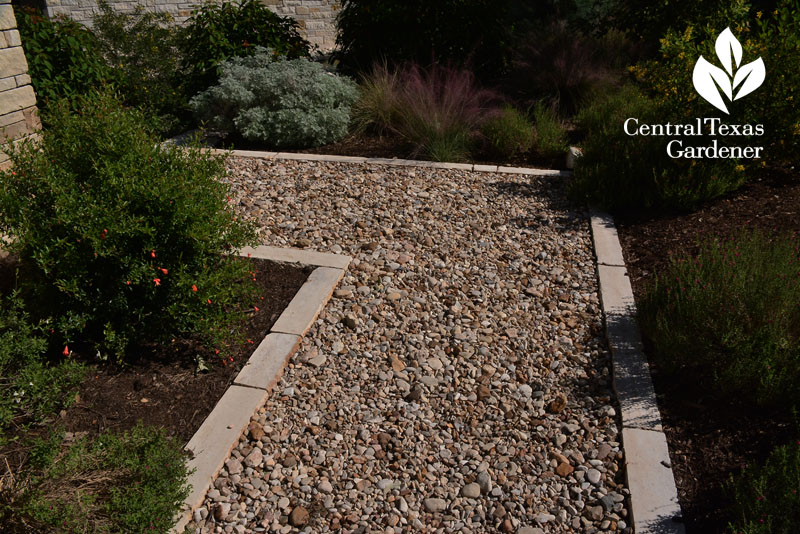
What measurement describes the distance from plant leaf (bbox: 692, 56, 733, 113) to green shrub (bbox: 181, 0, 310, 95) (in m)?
4.48

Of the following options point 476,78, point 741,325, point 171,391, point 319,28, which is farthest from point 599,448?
point 319,28

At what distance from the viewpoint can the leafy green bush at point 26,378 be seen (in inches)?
100.0

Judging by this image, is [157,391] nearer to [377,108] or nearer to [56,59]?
[377,108]

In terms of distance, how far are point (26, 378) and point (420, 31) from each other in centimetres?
648

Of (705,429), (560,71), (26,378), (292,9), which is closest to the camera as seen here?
(26,378)

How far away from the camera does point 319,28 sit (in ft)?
44.2

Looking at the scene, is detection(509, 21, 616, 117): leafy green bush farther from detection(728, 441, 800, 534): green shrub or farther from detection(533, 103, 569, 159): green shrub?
detection(728, 441, 800, 534): green shrub

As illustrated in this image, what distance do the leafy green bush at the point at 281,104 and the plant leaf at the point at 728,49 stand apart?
3.35m

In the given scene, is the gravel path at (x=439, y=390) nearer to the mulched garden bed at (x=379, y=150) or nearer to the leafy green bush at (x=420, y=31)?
the mulched garden bed at (x=379, y=150)

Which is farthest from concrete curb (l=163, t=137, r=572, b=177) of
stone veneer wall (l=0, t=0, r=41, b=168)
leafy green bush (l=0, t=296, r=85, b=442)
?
leafy green bush (l=0, t=296, r=85, b=442)

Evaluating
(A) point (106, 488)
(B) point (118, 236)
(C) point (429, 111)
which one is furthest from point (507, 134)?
(A) point (106, 488)

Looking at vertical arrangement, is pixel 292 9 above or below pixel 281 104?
below

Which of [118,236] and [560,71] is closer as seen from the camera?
[118,236]

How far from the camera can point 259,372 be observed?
10.4ft
